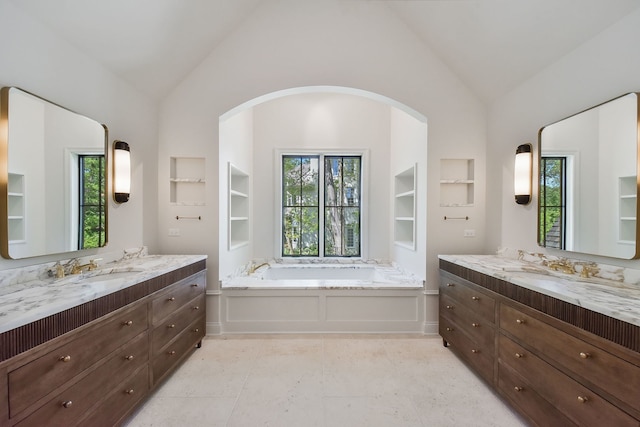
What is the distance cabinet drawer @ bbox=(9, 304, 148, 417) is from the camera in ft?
3.64

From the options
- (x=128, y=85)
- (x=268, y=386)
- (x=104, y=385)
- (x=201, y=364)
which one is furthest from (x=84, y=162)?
(x=268, y=386)

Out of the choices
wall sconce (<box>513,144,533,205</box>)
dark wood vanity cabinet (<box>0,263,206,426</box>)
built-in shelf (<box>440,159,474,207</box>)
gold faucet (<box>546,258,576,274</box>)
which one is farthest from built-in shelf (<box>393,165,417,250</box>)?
dark wood vanity cabinet (<box>0,263,206,426</box>)

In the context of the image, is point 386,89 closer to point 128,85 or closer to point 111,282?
point 128,85

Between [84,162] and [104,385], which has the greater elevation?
[84,162]

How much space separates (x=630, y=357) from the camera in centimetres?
115

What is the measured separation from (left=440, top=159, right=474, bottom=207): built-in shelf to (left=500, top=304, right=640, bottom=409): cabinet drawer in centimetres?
154

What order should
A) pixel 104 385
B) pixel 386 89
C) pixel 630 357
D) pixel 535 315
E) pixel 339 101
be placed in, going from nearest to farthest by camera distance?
pixel 630 357 < pixel 104 385 < pixel 535 315 < pixel 386 89 < pixel 339 101

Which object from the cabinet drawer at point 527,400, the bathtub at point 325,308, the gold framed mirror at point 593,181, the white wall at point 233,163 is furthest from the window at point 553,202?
the white wall at point 233,163

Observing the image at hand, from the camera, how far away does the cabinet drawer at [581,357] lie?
45.4 inches

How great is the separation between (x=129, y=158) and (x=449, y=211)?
3.30 metres

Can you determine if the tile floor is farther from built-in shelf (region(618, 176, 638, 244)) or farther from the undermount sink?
built-in shelf (region(618, 176, 638, 244))

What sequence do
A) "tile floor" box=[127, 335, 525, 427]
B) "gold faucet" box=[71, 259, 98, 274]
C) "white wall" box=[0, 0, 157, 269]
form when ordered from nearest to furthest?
"white wall" box=[0, 0, 157, 269], "tile floor" box=[127, 335, 525, 427], "gold faucet" box=[71, 259, 98, 274]

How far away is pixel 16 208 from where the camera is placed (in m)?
1.60

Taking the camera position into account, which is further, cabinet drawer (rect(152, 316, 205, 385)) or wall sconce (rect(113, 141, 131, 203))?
wall sconce (rect(113, 141, 131, 203))
